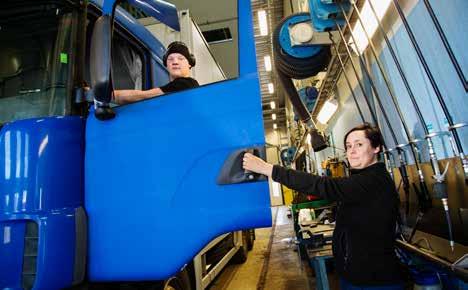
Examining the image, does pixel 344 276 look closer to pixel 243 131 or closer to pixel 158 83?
pixel 243 131

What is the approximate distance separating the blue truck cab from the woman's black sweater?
0.31m

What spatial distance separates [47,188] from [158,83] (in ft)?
4.48

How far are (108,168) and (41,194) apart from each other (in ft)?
1.02

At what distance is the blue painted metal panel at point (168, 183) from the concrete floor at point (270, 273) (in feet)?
9.22

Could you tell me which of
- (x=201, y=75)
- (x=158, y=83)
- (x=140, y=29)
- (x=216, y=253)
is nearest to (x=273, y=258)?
(x=216, y=253)

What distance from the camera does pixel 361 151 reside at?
64.4 inches

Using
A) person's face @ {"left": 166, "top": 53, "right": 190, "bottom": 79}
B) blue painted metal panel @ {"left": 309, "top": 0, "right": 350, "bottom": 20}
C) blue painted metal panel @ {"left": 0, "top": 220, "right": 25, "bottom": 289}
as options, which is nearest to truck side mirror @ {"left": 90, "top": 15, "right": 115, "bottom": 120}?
person's face @ {"left": 166, "top": 53, "right": 190, "bottom": 79}

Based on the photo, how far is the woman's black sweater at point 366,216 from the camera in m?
1.47

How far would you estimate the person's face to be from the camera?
1.90 meters

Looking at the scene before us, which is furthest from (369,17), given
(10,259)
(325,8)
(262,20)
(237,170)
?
(262,20)

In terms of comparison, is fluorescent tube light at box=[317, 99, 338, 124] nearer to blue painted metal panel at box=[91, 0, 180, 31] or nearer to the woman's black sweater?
the woman's black sweater

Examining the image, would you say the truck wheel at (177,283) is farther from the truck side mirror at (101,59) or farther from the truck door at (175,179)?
the truck side mirror at (101,59)

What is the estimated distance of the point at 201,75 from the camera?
3195 millimetres

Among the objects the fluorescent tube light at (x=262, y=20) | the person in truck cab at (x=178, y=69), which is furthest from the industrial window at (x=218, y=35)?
the person in truck cab at (x=178, y=69)
